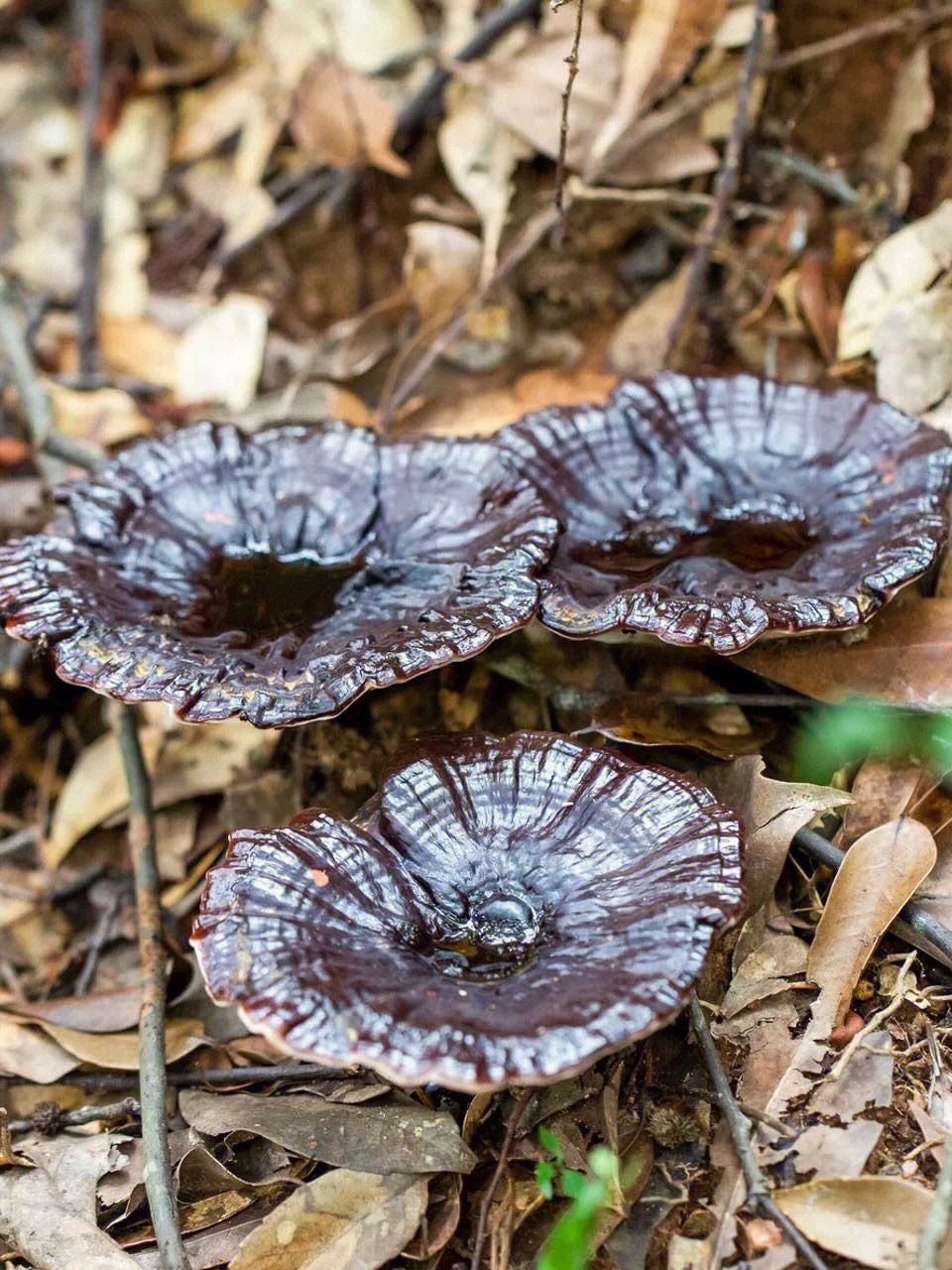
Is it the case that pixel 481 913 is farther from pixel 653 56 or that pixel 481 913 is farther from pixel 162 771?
pixel 653 56

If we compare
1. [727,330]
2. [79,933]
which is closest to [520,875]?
[79,933]

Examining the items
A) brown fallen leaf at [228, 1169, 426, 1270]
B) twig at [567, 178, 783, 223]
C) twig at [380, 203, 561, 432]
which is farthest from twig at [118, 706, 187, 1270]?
twig at [567, 178, 783, 223]

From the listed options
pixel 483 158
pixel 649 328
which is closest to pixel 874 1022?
pixel 649 328

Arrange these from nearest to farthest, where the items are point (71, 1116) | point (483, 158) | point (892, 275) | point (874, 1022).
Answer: point (874, 1022) → point (71, 1116) → point (892, 275) → point (483, 158)

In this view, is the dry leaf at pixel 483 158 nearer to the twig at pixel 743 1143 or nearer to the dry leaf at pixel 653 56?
the dry leaf at pixel 653 56

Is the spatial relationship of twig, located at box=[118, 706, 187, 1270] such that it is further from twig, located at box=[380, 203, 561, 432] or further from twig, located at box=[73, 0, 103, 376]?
twig, located at box=[73, 0, 103, 376]

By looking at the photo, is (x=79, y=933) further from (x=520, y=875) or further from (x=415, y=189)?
(x=415, y=189)
